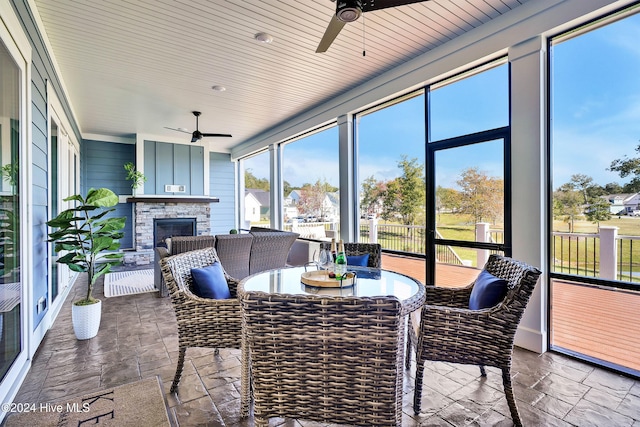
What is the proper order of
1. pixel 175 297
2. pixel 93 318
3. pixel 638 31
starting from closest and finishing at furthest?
1. pixel 175 297
2. pixel 638 31
3. pixel 93 318

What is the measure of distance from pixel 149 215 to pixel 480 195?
282 inches

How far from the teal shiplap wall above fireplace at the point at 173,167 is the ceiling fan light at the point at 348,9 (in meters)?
7.04

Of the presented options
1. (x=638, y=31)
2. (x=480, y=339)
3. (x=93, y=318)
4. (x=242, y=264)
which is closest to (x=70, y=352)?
(x=93, y=318)

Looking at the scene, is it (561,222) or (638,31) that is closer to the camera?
(638,31)

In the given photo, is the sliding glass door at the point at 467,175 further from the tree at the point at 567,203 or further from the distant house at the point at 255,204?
the distant house at the point at 255,204

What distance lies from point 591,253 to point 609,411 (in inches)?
48.9

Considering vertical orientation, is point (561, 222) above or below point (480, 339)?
above

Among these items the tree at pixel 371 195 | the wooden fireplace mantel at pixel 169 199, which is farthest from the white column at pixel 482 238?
the wooden fireplace mantel at pixel 169 199

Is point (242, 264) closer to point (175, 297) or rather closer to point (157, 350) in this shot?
point (157, 350)

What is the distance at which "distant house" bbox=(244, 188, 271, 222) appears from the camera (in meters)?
8.06

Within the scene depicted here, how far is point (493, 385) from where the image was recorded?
2.29 meters

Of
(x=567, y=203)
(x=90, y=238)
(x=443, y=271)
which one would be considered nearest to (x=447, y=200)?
(x=443, y=271)

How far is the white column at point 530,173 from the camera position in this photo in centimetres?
282

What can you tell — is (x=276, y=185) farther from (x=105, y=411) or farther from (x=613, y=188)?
(x=613, y=188)
